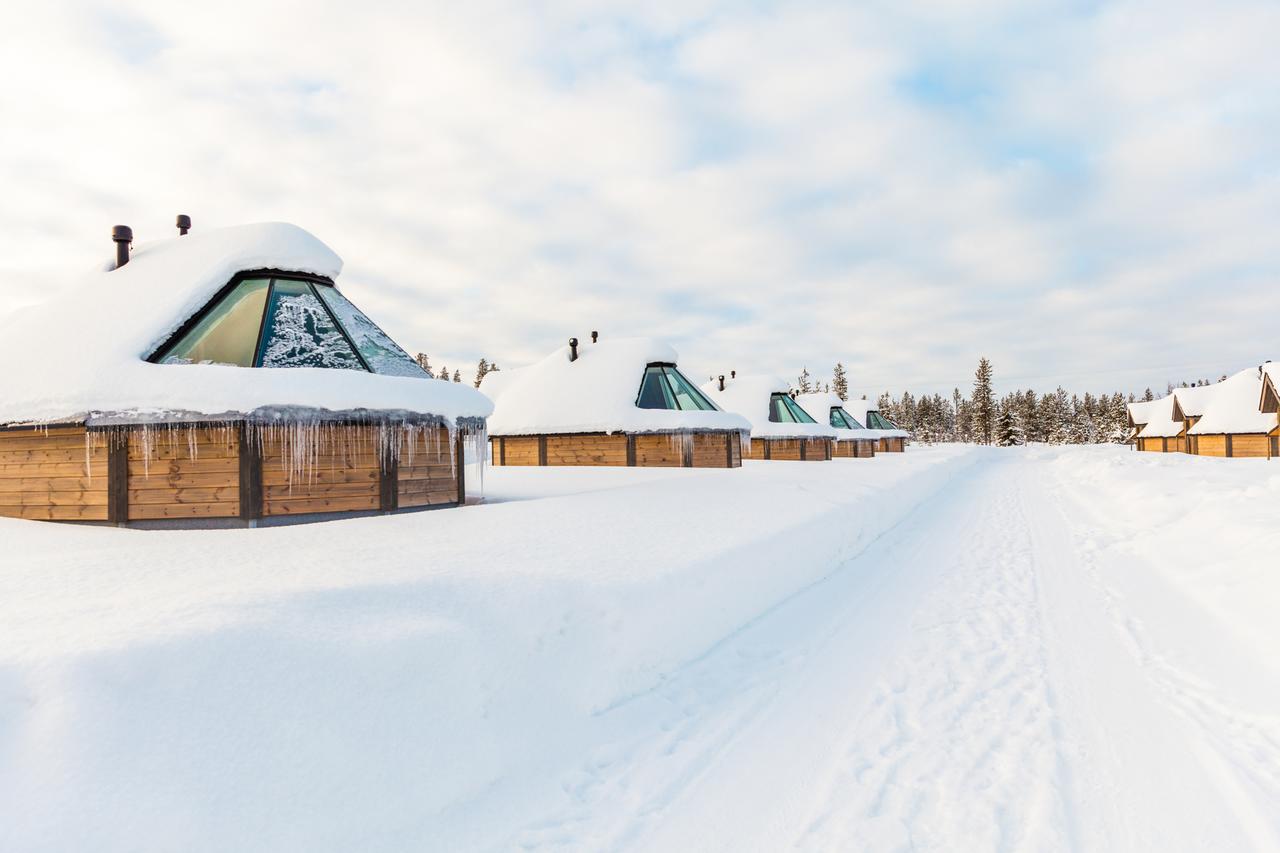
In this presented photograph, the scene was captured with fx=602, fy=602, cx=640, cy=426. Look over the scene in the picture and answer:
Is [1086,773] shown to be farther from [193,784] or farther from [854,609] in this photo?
[193,784]

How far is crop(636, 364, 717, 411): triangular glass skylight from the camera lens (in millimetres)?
20438

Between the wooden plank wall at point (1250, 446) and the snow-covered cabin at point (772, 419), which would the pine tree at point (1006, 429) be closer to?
the wooden plank wall at point (1250, 446)

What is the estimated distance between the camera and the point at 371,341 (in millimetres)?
11617

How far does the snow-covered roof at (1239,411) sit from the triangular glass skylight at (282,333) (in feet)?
151

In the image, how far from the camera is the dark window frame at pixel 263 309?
9.81m

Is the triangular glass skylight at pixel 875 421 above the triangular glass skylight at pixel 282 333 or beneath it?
beneath

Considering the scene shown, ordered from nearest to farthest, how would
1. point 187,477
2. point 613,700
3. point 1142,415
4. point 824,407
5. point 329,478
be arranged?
1. point 613,700
2. point 187,477
3. point 329,478
4. point 824,407
5. point 1142,415

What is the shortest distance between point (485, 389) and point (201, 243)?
16.6 metres

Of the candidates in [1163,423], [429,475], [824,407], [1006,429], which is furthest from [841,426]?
[429,475]

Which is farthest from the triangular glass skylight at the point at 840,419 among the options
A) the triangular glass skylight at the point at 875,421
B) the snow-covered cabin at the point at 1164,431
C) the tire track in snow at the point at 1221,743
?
the tire track in snow at the point at 1221,743

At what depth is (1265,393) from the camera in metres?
35.1

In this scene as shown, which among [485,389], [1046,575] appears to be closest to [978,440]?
[485,389]

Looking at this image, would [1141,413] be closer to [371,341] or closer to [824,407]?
[824,407]

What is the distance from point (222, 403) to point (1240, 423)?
49938 mm
